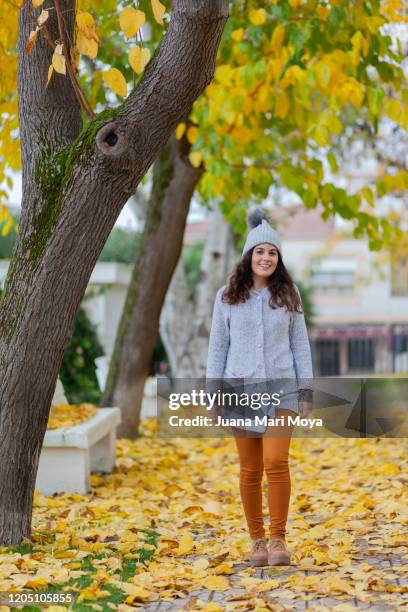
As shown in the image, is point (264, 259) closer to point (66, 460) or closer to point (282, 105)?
point (66, 460)

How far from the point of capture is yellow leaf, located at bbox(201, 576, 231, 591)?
→ 15.6ft

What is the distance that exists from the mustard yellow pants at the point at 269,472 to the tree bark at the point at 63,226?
124 centimetres

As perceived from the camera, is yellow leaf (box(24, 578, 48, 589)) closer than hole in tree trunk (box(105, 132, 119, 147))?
Yes

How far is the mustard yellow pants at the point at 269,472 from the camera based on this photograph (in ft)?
16.7

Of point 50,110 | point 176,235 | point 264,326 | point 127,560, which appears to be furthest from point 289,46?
point 127,560

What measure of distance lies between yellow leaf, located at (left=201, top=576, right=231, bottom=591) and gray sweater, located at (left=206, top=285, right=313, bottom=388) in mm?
1048

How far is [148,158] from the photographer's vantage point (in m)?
5.52

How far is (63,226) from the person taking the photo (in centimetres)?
545

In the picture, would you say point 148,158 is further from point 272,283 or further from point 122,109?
point 272,283

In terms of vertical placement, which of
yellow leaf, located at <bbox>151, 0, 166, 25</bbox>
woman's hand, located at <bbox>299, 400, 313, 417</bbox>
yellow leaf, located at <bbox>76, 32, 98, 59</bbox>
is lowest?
woman's hand, located at <bbox>299, 400, 313, 417</bbox>

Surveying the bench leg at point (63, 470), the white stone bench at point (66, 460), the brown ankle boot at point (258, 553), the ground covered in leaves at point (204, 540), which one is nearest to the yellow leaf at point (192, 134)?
the ground covered in leaves at point (204, 540)

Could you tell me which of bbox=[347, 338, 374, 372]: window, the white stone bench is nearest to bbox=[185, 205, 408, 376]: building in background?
bbox=[347, 338, 374, 372]: window

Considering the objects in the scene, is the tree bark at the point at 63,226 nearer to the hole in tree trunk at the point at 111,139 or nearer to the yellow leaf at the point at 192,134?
the hole in tree trunk at the point at 111,139

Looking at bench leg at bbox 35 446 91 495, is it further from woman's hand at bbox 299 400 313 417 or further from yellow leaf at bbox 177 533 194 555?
woman's hand at bbox 299 400 313 417
